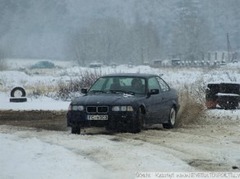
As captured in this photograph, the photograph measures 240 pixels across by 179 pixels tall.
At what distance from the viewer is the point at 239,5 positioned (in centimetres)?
11219

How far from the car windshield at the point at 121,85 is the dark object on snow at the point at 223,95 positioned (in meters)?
5.47

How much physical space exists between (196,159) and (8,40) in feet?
353

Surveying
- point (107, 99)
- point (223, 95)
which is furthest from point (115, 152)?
point (223, 95)

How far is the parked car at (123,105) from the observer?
34.5 feet

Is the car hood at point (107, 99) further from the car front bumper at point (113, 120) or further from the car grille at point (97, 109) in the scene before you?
the car front bumper at point (113, 120)

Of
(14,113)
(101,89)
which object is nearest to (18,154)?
(101,89)

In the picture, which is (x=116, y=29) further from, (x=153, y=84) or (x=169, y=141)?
(x=169, y=141)

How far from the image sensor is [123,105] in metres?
10.5

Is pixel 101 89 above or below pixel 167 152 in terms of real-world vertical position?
above

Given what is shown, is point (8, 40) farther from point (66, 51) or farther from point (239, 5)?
point (239, 5)

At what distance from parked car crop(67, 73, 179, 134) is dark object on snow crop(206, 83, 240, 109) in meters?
4.53

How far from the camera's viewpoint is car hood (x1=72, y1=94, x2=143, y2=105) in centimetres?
1054

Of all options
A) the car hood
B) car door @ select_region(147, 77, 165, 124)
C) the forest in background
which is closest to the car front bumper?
the car hood

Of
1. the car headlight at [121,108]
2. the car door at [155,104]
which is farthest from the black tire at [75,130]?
the car door at [155,104]
